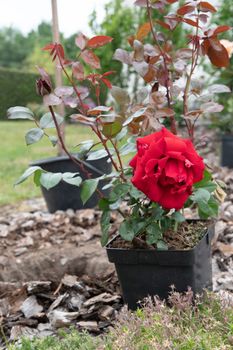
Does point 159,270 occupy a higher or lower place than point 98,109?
lower

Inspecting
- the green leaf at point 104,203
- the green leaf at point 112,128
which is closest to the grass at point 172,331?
the green leaf at point 104,203

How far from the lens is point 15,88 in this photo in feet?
35.0

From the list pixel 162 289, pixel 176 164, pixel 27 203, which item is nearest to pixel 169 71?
pixel 176 164

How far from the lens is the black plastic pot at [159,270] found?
1.83 m

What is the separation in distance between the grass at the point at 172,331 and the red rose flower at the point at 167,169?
0.29m

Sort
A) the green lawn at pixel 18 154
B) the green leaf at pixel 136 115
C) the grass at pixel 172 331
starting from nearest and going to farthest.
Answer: the grass at pixel 172 331, the green leaf at pixel 136 115, the green lawn at pixel 18 154

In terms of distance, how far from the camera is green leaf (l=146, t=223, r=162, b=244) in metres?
1.82

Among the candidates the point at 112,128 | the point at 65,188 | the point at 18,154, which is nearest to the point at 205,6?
the point at 112,128

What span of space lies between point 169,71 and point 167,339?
1.10m

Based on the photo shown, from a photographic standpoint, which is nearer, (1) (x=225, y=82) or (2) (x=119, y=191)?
(2) (x=119, y=191)

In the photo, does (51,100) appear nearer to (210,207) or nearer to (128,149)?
(128,149)

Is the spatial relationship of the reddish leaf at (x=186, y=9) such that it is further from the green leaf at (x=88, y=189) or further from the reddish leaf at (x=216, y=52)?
the green leaf at (x=88, y=189)

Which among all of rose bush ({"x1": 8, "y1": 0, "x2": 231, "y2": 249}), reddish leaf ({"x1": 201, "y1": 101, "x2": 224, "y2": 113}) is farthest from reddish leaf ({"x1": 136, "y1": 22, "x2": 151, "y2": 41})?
reddish leaf ({"x1": 201, "y1": 101, "x2": 224, "y2": 113})

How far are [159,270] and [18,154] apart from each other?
5.17m
